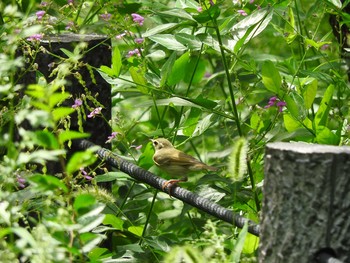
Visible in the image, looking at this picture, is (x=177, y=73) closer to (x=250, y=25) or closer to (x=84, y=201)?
(x=250, y=25)

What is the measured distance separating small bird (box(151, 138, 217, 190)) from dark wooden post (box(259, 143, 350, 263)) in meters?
1.11

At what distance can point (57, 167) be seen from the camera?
2887 millimetres

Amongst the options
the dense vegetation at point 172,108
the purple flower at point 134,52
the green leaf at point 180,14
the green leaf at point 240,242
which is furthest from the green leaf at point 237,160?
the purple flower at point 134,52

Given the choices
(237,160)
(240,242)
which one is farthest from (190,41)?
(240,242)

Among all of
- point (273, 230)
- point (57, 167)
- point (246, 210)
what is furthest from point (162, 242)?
point (273, 230)

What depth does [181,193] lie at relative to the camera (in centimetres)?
243

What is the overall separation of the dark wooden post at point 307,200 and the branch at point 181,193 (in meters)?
0.17

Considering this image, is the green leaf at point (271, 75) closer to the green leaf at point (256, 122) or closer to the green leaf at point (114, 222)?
the green leaf at point (256, 122)

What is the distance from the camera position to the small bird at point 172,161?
295 centimetres

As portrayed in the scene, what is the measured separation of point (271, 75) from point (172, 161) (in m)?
0.52

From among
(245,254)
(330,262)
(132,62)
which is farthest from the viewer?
(132,62)

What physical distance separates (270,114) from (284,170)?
192 cm

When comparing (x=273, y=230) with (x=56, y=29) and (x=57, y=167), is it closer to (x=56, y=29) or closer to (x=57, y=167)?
(x=57, y=167)

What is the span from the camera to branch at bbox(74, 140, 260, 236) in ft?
6.86
